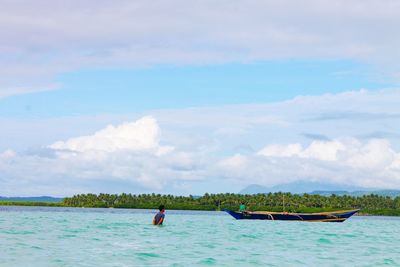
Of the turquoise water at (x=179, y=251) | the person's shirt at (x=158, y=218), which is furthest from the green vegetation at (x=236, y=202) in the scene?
the turquoise water at (x=179, y=251)

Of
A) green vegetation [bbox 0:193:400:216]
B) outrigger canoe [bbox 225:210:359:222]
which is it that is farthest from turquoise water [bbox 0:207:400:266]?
green vegetation [bbox 0:193:400:216]

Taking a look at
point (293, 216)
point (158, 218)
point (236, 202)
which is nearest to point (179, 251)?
point (158, 218)

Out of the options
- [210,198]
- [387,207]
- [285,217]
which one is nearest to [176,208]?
[210,198]

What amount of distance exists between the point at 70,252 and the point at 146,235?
1320 centimetres

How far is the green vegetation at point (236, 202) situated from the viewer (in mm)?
152250

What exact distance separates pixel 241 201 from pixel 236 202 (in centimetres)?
134

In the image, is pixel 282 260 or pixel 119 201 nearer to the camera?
pixel 282 260

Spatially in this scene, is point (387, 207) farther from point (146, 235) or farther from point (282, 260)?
point (282, 260)

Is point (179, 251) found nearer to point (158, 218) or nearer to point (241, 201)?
point (158, 218)

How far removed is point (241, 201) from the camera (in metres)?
162

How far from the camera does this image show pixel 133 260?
2792 cm

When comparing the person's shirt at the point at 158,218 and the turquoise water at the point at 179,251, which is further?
the person's shirt at the point at 158,218

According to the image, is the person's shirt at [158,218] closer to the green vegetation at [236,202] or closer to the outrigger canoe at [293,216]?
the outrigger canoe at [293,216]

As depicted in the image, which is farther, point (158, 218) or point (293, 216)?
point (293, 216)
